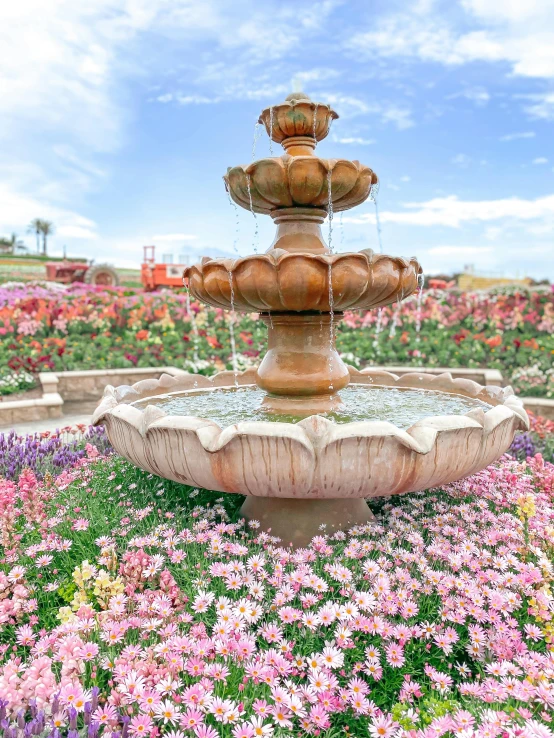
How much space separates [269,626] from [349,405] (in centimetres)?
225

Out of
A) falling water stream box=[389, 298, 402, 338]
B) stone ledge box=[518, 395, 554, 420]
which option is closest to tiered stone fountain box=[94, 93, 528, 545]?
stone ledge box=[518, 395, 554, 420]

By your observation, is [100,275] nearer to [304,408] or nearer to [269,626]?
[304,408]

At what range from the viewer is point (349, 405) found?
4.22 meters

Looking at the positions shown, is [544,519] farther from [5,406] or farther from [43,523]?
[5,406]

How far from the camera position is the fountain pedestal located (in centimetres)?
365

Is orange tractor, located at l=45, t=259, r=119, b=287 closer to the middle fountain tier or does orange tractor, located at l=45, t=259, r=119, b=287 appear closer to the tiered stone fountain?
the tiered stone fountain

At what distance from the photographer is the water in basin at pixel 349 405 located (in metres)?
3.73

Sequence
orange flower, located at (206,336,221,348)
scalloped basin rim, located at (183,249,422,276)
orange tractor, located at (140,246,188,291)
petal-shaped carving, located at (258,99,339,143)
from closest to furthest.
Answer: scalloped basin rim, located at (183,249,422,276) → petal-shaped carving, located at (258,99,339,143) → orange flower, located at (206,336,221,348) → orange tractor, located at (140,246,188,291)

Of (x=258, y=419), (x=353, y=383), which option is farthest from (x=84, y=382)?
(x=258, y=419)

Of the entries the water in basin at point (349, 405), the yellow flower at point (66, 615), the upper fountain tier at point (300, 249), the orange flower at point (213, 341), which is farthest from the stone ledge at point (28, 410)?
the yellow flower at point (66, 615)

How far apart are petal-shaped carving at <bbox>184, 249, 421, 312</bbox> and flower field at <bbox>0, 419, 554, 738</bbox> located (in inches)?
50.3

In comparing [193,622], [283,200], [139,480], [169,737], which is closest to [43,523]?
[139,480]

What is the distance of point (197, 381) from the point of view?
5.05m

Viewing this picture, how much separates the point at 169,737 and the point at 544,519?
2505mm
